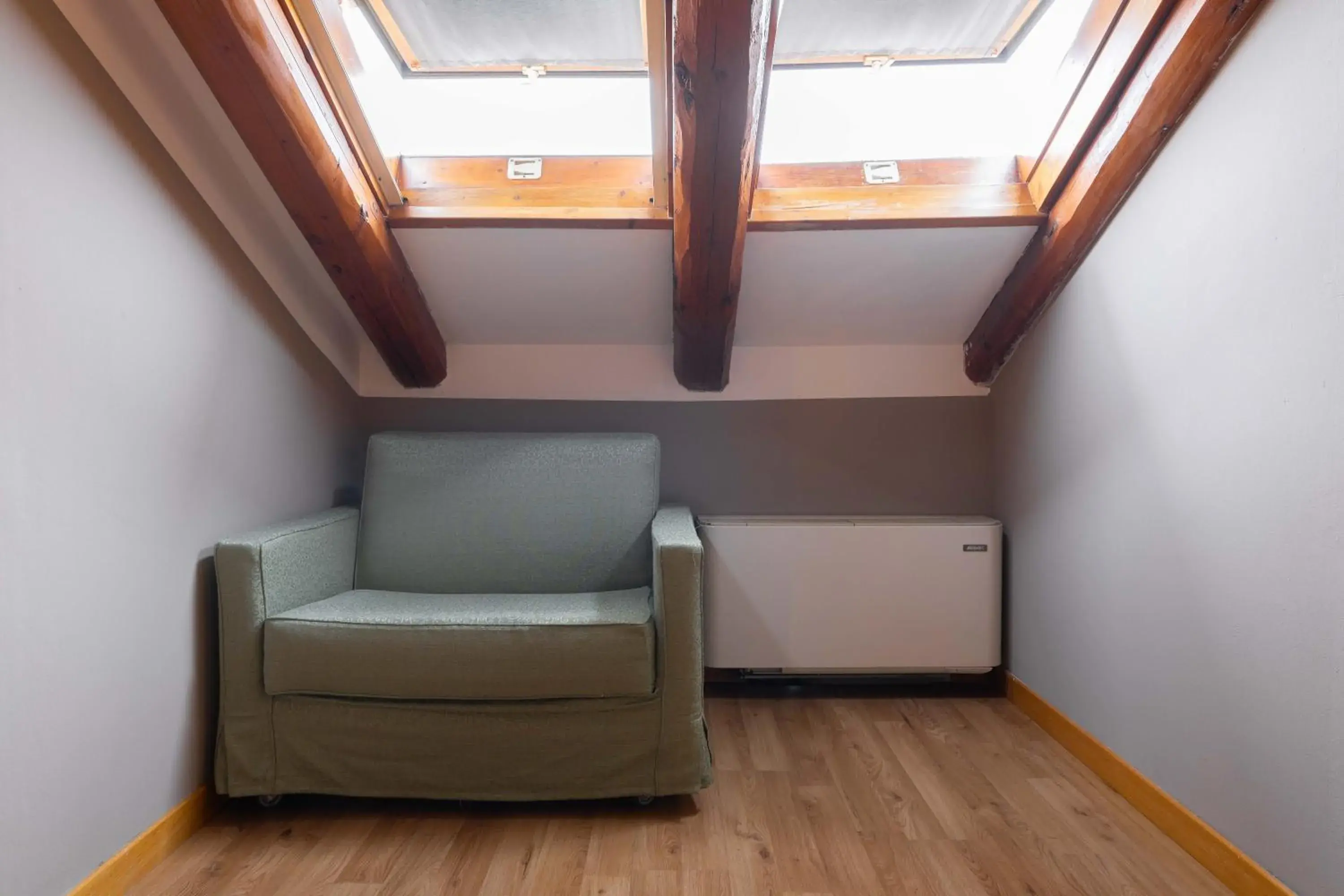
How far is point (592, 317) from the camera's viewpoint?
2.51 meters

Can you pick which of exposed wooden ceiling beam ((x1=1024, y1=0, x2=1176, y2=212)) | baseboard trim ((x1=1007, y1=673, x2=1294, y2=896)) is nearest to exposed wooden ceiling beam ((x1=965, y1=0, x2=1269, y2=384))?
exposed wooden ceiling beam ((x1=1024, y1=0, x2=1176, y2=212))

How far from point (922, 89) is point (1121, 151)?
A: 57 cm

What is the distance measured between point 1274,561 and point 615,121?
1686 millimetres

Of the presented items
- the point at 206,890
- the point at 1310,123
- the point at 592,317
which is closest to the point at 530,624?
the point at 206,890

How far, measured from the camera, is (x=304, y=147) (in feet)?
5.48

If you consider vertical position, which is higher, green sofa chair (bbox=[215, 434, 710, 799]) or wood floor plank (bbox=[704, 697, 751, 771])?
green sofa chair (bbox=[215, 434, 710, 799])

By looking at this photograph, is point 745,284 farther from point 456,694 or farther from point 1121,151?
point 456,694

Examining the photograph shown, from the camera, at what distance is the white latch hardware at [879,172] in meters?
2.10

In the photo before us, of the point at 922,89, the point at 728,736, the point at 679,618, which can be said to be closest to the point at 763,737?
the point at 728,736

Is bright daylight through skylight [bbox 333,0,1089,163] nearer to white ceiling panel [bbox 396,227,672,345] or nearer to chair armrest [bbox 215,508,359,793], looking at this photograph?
white ceiling panel [bbox 396,227,672,345]

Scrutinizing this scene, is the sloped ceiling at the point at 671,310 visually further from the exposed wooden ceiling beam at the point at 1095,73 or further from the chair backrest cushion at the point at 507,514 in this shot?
the chair backrest cushion at the point at 507,514

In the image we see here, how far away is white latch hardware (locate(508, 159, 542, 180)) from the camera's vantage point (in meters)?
2.10

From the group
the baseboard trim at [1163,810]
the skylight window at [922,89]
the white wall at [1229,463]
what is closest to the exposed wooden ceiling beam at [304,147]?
the skylight window at [922,89]

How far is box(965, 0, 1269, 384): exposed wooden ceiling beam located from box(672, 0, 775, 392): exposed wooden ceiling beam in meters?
0.73
